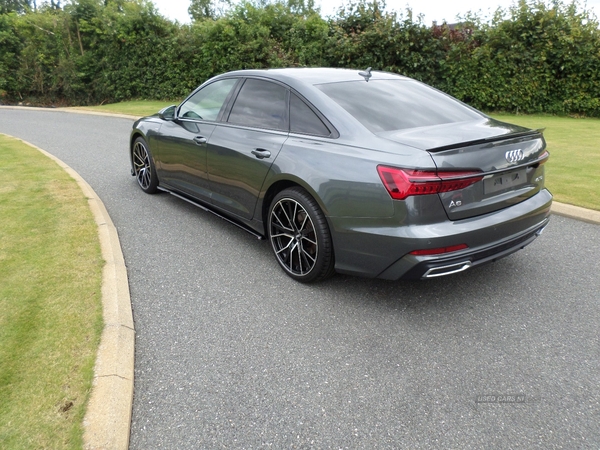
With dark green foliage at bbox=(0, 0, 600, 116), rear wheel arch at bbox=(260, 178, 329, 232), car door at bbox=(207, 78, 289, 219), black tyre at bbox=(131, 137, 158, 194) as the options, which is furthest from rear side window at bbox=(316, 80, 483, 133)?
dark green foliage at bbox=(0, 0, 600, 116)

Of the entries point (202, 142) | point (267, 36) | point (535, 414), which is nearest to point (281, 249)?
point (202, 142)

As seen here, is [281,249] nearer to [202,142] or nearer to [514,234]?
[202,142]

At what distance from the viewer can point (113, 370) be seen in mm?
2762

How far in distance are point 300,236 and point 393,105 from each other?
1.29 metres

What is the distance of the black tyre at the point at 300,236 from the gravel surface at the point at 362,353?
0.51ft

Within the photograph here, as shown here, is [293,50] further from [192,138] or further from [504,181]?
[504,181]

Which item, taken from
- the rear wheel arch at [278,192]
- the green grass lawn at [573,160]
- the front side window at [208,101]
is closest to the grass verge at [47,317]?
the rear wheel arch at [278,192]

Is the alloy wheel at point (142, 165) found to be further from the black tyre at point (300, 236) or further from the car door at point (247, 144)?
the black tyre at point (300, 236)

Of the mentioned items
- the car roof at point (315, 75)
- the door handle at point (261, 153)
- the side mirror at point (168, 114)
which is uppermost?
the car roof at point (315, 75)

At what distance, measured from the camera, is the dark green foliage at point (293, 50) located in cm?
1370

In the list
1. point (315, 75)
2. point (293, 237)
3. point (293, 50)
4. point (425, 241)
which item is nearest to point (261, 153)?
point (293, 237)

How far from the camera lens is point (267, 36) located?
18094mm

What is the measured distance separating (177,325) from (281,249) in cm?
113

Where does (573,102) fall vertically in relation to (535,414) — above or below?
above
